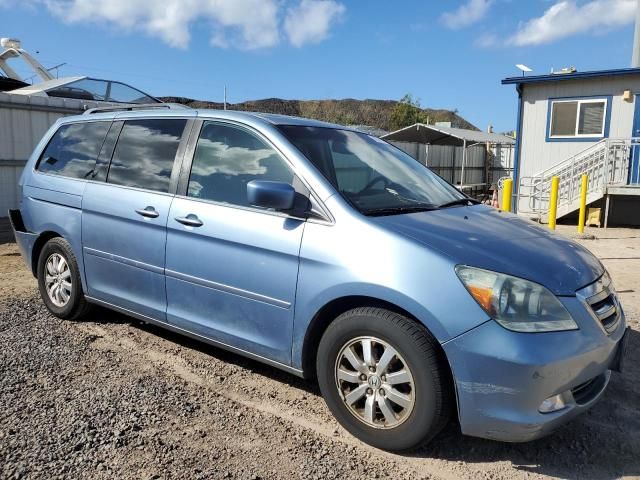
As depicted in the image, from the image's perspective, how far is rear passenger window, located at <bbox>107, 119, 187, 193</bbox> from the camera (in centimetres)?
387

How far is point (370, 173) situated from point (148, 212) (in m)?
1.54

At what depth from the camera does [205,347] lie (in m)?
4.26

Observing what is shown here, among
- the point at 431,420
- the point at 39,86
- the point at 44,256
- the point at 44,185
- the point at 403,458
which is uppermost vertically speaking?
the point at 39,86

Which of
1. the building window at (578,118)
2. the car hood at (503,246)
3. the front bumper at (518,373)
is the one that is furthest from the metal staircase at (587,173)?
the front bumper at (518,373)

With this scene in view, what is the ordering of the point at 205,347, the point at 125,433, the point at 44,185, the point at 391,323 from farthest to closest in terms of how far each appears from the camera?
the point at 44,185 → the point at 205,347 → the point at 125,433 → the point at 391,323

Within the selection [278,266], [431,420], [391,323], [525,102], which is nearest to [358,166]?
[278,266]

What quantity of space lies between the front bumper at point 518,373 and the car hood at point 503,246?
194 millimetres

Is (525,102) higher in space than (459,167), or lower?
higher

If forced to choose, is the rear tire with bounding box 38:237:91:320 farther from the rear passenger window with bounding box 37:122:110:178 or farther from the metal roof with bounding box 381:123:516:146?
the metal roof with bounding box 381:123:516:146

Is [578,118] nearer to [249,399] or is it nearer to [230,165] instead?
[230,165]

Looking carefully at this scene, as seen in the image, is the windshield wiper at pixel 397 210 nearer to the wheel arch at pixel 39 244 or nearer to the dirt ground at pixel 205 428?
the dirt ground at pixel 205 428

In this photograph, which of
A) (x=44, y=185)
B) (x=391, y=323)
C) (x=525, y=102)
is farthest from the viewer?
(x=525, y=102)

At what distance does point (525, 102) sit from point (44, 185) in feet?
44.6

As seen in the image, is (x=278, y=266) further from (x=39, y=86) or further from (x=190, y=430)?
(x=39, y=86)
